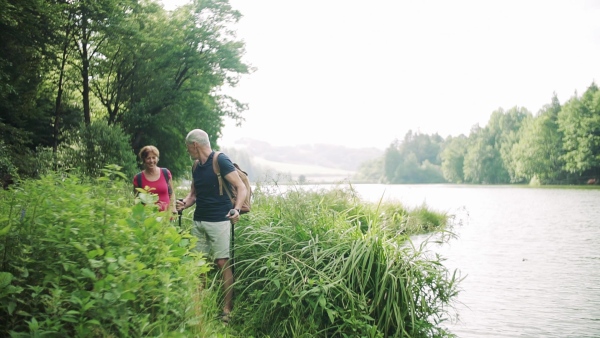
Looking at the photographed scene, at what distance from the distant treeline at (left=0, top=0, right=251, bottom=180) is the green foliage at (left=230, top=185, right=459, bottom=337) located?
13187 millimetres

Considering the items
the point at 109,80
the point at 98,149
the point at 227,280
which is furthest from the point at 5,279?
the point at 109,80

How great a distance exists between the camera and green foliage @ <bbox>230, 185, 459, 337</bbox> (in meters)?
4.88

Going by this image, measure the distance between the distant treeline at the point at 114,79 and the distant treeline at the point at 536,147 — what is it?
192ft

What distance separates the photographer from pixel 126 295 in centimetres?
226

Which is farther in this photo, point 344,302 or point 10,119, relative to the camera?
point 10,119

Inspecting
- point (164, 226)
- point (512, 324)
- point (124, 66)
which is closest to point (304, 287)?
point (164, 226)

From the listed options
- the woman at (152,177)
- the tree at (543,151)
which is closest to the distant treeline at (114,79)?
the woman at (152,177)

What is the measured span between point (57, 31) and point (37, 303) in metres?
20.4

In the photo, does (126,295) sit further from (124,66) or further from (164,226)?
(124,66)

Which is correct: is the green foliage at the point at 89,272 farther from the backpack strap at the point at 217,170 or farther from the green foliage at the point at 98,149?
the green foliage at the point at 98,149

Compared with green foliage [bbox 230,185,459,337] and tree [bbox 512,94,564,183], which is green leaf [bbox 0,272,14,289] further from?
tree [bbox 512,94,564,183]

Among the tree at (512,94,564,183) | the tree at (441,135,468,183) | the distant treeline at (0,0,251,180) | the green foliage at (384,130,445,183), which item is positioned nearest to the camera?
the distant treeline at (0,0,251,180)

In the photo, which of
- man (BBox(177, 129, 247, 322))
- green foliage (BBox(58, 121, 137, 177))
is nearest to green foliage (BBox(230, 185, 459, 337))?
man (BBox(177, 129, 247, 322))

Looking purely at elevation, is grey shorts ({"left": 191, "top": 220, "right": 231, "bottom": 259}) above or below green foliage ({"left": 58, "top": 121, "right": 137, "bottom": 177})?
below
